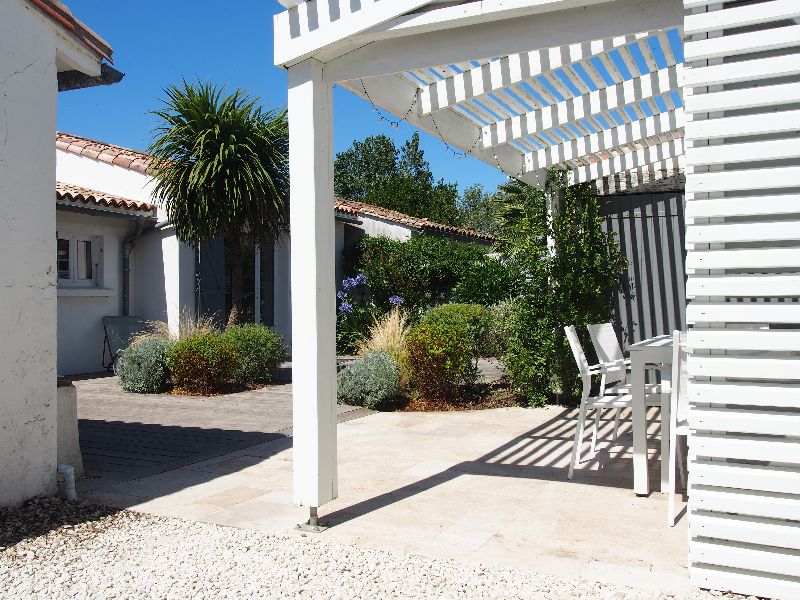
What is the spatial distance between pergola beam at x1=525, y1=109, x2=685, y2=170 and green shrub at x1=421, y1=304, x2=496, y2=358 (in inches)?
79.6

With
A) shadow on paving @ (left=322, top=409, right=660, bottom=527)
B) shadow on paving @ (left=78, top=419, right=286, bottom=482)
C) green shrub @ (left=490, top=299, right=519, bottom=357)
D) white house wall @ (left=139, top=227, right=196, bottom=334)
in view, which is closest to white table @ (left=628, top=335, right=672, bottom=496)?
A: shadow on paving @ (left=322, top=409, right=660, bottom=527)

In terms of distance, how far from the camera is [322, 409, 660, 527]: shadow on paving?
14.8 ft

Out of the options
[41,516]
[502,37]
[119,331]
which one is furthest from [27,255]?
[119,331]

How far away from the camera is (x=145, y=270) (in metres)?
12.6

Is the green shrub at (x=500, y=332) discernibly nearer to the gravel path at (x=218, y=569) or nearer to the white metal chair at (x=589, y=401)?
the white metal chair at (x=589, y=401)

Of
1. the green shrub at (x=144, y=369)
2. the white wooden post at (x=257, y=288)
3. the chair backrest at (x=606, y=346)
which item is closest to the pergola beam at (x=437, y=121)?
the chair backrest at (x=606, y=346)

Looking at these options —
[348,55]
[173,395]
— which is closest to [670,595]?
[348,55]

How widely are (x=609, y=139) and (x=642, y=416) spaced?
322 centimetres

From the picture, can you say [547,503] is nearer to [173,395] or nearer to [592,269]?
[592,269]

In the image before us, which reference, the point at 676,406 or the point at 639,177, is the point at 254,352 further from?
the point at 676,406

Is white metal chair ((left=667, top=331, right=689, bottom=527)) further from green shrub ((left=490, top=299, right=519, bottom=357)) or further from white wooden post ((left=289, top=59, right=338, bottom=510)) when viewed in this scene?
green shrub ((left=490, top=299, right=519, bottom=357))

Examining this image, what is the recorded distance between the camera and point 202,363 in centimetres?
950

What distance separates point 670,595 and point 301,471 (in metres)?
1.97

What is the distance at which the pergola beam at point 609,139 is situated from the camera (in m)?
6.66
